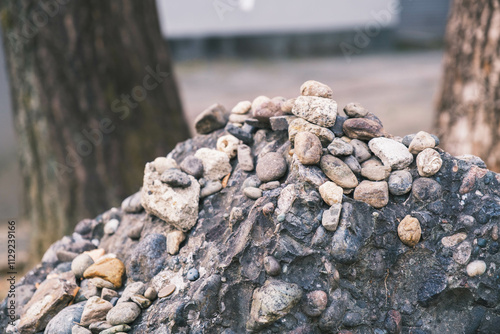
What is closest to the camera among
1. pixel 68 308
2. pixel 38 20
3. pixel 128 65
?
pixel 68 308

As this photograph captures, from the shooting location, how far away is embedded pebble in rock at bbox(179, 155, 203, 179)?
1310 mm

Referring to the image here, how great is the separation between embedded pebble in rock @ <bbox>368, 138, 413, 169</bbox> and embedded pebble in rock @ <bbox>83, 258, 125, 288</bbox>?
0.73m

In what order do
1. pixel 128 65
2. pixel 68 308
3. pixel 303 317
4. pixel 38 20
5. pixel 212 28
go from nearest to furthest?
1. pixel 303 317
2. pixel 68 308
3. pixel 38 20
4. pixel 128 65
5. pixel 212 28

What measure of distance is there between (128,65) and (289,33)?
22.1ft

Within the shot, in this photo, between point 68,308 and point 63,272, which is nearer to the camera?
point 68,308

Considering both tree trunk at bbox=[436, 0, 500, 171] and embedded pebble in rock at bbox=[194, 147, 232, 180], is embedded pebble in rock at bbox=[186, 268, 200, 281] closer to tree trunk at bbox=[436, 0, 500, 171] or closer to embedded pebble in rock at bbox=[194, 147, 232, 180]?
embedded pebble in rock at bbox=[194, 147, 232, 180]

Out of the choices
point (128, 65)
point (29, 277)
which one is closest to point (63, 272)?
point (29, 277)

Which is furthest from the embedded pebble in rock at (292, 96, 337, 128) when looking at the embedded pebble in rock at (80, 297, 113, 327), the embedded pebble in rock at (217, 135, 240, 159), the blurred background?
the blurred background

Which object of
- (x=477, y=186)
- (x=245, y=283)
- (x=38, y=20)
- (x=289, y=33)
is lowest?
(x=289, y=33)

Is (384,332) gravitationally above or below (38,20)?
below

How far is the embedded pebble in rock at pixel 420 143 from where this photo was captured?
1.19 meters

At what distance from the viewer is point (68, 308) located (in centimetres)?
120

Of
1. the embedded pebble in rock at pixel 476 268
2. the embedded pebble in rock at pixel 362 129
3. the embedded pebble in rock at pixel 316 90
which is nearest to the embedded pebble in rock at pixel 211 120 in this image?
the embedded pebble in rock at pixel 316 90

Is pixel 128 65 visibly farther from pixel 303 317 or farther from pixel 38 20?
pixel 303 317
